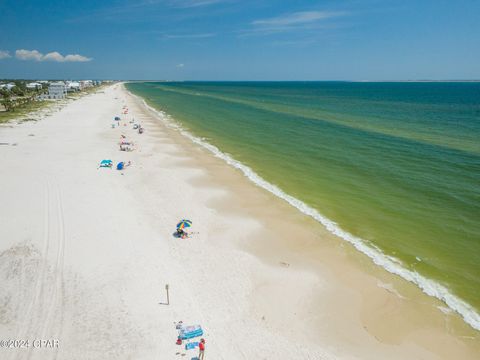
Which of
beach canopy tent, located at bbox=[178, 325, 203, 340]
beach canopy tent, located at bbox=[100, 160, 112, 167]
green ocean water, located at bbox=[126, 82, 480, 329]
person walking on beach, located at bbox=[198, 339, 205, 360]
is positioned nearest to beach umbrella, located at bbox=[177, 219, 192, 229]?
beach canopy tent, located at bbox=[178, 325, 203, 340]

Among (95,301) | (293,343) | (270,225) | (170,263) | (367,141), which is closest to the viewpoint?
(293,343)

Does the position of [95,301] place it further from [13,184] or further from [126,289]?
[13,184]

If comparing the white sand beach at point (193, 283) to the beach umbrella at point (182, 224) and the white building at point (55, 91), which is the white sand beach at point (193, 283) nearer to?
the beach umbrella at point (182, 224)

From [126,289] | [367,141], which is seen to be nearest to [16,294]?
[126,289]

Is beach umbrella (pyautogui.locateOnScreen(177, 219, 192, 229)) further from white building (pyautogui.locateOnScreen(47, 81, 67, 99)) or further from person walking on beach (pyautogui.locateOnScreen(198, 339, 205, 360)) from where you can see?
white building (pyautogui.locateOnScreen(47, 81, 67, 99))

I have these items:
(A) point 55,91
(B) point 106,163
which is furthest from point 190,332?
(A) point 55,91
